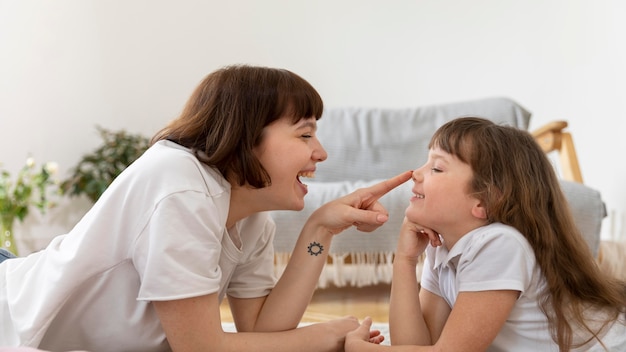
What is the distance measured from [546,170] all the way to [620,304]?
0.94 ft

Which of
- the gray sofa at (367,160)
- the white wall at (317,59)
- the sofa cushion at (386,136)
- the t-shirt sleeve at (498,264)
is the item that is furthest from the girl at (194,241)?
the white wall at (317,59)

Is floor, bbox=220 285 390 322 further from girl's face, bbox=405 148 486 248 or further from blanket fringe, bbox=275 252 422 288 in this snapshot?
girl's face, bbox=405 148 486 248

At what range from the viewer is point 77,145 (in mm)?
4098

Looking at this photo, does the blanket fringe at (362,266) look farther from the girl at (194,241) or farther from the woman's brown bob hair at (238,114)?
the woman's brown bob hair at (238,114)

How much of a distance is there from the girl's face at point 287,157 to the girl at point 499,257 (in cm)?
22

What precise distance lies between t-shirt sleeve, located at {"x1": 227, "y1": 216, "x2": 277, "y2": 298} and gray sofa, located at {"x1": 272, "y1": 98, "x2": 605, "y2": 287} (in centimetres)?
119

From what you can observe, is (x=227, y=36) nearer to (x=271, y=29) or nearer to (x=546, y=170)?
(x=271, y=29)

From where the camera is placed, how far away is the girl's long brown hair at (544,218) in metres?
1.29

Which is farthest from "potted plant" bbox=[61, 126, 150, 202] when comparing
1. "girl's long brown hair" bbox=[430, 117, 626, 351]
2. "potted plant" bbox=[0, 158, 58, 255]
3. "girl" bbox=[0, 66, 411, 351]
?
"girl's long brown hair" bbox=[430, 117, 626, 351]

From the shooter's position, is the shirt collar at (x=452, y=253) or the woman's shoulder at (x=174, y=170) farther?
the shirt collar at (x=452, y=253)

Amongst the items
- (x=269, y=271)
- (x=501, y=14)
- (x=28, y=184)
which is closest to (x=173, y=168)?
(x=269, y=271)

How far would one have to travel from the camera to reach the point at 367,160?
333 cm

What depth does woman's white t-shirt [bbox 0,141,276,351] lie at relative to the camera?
3.82 ft

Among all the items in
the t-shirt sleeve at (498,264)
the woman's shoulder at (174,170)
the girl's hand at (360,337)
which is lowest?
the girl's hand at (360,337)
